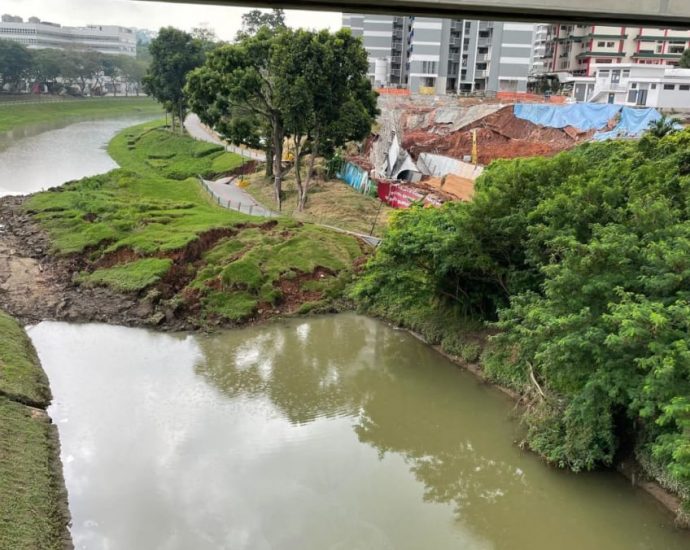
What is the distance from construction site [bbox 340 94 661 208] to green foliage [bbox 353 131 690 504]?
9370 mm

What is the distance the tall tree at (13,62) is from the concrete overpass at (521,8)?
69383 millimetres

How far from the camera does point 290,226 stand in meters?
23.0

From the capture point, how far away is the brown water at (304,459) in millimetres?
9953

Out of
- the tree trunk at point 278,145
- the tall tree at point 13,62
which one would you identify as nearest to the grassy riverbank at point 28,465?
the tree trunk at point 278,145

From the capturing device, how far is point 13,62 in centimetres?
6681

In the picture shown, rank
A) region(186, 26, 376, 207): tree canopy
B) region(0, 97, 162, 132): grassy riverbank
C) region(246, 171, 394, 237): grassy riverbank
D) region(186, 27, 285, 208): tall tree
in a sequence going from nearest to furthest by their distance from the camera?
region(186, 26, 376, 207): tree canopy
region(246, 171, 394, 237): grassy riverbank
region(186, 27, 285, 208): tall tree
region(0, 97, 162, 132): grassy riverbank

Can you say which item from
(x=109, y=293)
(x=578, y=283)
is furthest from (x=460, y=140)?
(x=578, y=283)

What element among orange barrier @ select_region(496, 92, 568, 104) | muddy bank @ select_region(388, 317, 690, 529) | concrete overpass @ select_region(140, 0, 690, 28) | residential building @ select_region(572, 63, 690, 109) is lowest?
muddy bank @ select_region(388, 317, 690, 529)

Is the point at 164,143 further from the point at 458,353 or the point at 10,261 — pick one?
the point at 458,353

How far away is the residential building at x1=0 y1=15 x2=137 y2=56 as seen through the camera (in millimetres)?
103188

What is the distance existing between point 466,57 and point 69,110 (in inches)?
1729

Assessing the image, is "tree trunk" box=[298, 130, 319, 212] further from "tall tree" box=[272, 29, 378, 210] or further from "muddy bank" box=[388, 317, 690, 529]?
"muddy bank" box=[388, 317, 690, 529]

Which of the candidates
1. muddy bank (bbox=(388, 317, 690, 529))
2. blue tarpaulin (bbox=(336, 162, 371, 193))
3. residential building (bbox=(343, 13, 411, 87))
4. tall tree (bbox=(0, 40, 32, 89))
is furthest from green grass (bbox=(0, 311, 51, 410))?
tall tree (bbox=(0, 40, 32, 89))

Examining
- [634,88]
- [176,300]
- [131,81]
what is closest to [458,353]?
[176,300]
